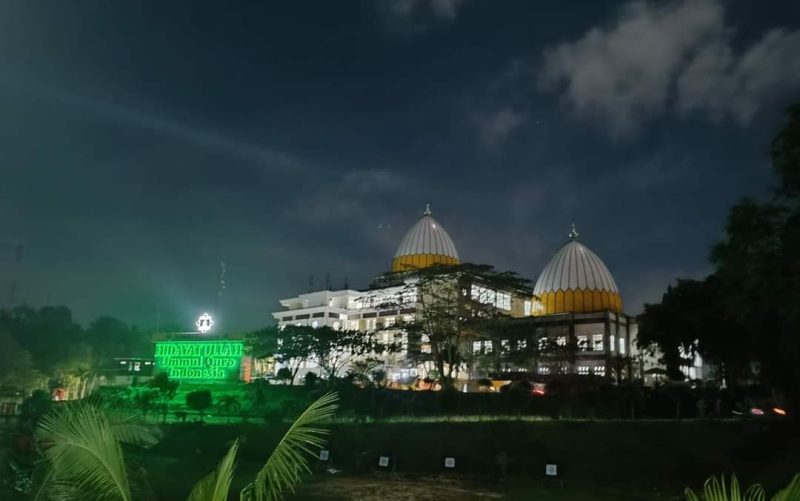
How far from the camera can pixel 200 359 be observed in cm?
3881

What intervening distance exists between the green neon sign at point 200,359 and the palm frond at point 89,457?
3286 centimetres

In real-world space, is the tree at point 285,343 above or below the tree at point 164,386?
above

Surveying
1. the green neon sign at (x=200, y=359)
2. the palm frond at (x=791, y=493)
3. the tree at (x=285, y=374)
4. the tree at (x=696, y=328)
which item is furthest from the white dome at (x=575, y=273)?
the palm frond at (x=791, y=493)

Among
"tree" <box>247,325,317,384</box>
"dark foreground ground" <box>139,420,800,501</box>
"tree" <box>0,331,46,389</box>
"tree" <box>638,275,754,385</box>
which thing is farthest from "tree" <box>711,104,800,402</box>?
"tree" <box>0,331,46,389</box>

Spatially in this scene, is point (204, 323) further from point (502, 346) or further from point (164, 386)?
point (502, 346)

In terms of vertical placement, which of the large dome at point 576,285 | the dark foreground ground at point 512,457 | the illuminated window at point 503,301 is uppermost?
the large dome at point 576,285

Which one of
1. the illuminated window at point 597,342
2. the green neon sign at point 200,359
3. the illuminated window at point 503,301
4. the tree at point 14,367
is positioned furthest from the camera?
the illuminated window at point 597,342

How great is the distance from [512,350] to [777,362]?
19.9 meters

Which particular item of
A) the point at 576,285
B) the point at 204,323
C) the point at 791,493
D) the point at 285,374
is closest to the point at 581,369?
the point at 576,285

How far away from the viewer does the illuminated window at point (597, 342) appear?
5781cm

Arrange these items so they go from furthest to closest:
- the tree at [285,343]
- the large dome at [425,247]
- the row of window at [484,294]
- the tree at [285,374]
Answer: the large dome at [425,247] < the tree at [285,374] < the tree at [285,343] < the row of window at [484,294]

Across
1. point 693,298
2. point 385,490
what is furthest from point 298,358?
point 385,490

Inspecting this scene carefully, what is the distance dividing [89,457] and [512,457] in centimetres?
1866

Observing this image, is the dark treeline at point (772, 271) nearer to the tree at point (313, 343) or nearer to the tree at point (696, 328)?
the tree at point (696, 328)
